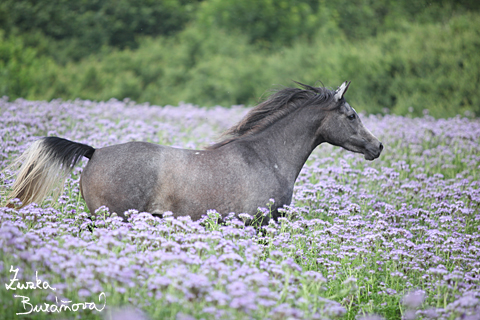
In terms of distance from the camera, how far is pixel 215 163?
5.11 m

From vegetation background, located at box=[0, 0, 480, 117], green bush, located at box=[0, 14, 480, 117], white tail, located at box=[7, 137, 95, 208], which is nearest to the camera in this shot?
white tail, located at box=[7, 137, 95, 208]

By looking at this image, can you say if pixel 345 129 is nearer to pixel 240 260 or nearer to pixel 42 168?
pixel 240 260

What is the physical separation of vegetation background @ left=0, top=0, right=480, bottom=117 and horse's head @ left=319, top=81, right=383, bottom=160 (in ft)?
34.1

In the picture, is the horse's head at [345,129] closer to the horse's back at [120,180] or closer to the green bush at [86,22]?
the horse's back at [120,180]

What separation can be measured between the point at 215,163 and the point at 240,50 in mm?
21532

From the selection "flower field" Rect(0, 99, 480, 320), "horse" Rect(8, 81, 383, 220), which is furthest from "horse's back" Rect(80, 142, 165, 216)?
"flower field" Rect(0, 99, 480, 320)

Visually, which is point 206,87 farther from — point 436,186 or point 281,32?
point 436,186

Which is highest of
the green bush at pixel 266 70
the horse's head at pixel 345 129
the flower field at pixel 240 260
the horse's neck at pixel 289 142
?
the green bush at pixel 266 70

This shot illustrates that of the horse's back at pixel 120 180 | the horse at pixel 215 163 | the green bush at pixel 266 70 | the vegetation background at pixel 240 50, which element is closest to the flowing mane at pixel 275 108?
the horse at pixel 215 163

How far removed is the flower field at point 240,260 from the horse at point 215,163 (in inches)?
10.1

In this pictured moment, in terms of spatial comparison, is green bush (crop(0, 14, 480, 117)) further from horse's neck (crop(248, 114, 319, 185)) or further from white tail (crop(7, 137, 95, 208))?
white tail (crop(7, 137, 95, 208))

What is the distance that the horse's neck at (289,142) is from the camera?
537cm

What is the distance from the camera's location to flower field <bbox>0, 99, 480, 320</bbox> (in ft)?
9.96

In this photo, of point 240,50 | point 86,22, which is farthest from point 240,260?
point 86,22
